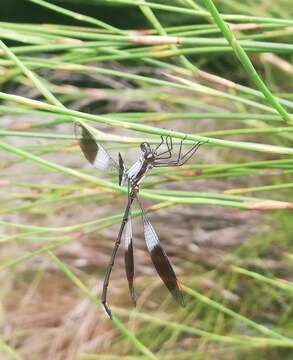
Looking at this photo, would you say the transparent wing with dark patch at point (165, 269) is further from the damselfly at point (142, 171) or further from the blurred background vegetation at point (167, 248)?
the blurred background vegetation at point (167, 248)

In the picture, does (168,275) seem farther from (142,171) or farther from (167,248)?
(167,248)

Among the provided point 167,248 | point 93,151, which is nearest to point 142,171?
point 93,151

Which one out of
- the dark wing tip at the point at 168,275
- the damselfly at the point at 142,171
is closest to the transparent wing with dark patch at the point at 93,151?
the damselfly at the point at 142,171

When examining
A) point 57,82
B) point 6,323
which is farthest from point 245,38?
point 57,82

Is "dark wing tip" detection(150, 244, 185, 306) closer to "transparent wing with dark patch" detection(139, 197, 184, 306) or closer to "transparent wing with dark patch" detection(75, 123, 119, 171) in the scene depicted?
"transparent wing with dark patch" detection(139, 197, 184, 306)

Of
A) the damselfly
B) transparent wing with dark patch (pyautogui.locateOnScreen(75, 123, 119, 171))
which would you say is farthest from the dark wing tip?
transparent wing with dark patch (pyautogui.locateOnScreen(75, 123, 119, 171))

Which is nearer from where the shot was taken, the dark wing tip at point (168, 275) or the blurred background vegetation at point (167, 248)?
the dark wing tip at point (168, 275)

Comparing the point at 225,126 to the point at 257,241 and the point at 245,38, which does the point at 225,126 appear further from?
the point at 245,38

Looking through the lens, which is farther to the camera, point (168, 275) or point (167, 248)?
point (167, 248)
